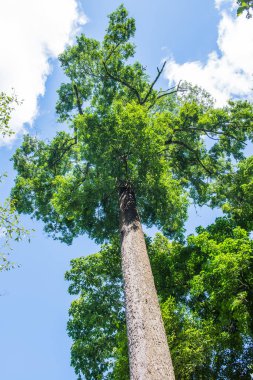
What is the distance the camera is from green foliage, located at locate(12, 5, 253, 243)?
11.3m

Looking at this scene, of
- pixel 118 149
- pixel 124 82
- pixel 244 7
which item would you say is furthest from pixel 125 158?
pixel 244 7

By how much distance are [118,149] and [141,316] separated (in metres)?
6.09

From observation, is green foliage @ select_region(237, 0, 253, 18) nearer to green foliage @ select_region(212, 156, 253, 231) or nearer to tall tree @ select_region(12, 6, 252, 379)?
tall tree @ select_region(12, 6, 252, 379)

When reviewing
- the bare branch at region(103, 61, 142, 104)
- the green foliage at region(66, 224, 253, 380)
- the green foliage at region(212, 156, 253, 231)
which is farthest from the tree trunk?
the bare branch at region(103, 61, 142, 104)

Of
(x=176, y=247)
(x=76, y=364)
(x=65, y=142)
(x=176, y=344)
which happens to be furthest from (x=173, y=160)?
(x=76, y=364)

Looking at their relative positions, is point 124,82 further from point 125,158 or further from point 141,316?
point 141,316

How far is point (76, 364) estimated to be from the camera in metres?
14.0

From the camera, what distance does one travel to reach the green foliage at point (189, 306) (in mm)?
9469

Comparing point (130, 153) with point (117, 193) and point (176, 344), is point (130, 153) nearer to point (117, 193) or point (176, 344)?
point (117, 193)

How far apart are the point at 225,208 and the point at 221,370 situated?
6320 mm

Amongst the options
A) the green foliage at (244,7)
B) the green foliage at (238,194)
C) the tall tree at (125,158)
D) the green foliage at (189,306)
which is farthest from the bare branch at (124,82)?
the green foliage at (244,7)

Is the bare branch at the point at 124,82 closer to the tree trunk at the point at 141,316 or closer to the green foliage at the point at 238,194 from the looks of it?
the green foliage at the point at 238,194

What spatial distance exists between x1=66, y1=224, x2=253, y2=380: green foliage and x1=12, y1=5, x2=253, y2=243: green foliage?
4.90 feet

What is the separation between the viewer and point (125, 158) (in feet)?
37.8
